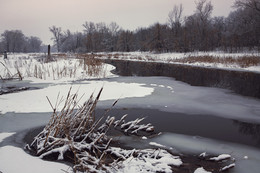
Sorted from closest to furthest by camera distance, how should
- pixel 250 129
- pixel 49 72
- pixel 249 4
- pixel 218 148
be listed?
1. pixel 218 148
2. pixel 250 129
3. pixel 49 72
4. pixel 249 4

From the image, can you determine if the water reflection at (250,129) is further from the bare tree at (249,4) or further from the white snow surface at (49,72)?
the bare tree at (249,4)

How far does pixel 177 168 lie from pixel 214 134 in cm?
149

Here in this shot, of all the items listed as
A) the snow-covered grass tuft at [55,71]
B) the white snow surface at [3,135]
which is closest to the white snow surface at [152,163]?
the white snow surface at [3,135]

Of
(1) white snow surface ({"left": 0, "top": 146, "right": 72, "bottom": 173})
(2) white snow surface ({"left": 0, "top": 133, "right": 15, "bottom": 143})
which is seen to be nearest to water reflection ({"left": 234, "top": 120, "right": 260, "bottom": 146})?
(1) white snow surface ({"left": 0, "top": 146, "right": 72, "bottom": 173})

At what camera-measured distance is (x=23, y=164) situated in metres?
2.33

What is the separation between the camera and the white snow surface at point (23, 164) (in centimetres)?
221

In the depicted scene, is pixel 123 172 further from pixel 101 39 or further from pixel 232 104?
pixel 101 39

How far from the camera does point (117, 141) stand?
10.4 ft

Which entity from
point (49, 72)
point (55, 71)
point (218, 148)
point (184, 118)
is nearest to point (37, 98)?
point (184, 118)

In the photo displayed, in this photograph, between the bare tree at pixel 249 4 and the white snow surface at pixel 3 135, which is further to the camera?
the bare tree at pixel 249 4

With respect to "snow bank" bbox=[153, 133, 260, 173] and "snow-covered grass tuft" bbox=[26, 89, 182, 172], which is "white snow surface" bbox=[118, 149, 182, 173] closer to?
"snow-covered grass tuft" bbox=[26, 89, 182, 172]

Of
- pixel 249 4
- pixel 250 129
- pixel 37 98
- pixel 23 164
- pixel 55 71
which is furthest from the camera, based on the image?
pixel 249 4

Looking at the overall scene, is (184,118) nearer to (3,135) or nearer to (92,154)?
(92,154)

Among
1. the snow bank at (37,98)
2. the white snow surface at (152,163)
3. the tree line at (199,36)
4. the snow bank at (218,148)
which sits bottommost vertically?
the snow bank at (218,148)
